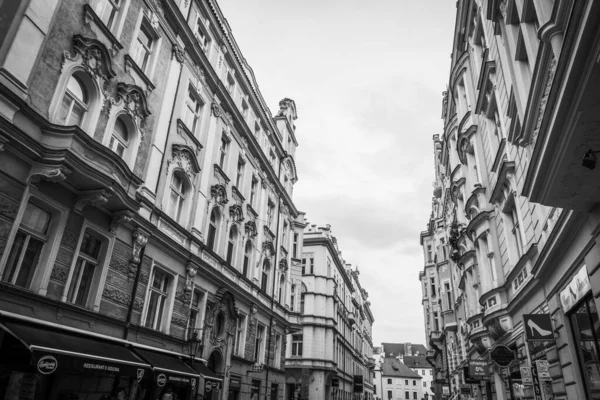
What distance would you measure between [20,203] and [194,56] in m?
11.8

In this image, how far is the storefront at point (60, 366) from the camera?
8453 mm

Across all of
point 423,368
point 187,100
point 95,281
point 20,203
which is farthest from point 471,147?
point 423,368

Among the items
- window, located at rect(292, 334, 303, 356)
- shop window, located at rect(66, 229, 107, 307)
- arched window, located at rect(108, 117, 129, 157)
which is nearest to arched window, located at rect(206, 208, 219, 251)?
arched window, located at rect(108, 117, 129, 157)

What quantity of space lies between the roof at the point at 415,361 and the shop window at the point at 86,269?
391ft

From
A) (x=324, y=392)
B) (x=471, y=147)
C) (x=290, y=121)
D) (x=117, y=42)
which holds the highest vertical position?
(x=290, y=121)

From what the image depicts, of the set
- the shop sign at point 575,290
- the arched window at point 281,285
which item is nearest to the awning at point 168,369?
the shop sign at point 575,290

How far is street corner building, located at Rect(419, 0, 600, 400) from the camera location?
608cm

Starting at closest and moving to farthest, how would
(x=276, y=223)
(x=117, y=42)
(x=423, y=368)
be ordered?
(x=117, y=42)
(x=276, y=223)
(x=423, y=368)

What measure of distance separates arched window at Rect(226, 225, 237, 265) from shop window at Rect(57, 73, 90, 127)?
36.5ft

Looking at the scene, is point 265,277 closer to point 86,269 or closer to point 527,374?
point 86,269

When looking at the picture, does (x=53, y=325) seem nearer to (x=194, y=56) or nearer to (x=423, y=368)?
(x=194, y=56)

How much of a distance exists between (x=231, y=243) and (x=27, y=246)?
42.0ft

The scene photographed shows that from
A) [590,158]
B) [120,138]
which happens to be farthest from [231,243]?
[590,158]

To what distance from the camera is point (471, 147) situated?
20500mm
